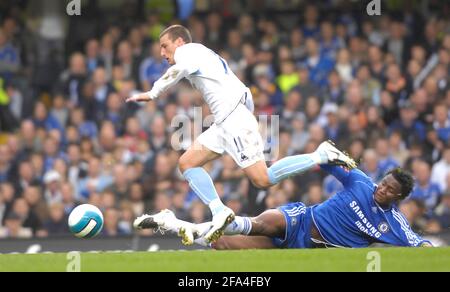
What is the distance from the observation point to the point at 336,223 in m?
11.6

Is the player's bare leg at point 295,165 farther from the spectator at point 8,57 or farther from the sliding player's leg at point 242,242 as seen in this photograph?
the spectator at point 8,57

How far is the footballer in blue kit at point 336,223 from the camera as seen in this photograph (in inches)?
450

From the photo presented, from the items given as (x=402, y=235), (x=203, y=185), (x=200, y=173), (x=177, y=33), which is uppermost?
(x=177, y=33)

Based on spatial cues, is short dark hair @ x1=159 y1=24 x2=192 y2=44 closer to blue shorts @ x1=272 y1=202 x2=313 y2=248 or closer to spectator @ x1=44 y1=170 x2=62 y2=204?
blue shorts @ x1=272 y1=202 x2=313 y2=248

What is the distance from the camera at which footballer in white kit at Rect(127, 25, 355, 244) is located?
11.6m

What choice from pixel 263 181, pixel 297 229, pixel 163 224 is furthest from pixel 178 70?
pixel 297 229

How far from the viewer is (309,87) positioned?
17781mm

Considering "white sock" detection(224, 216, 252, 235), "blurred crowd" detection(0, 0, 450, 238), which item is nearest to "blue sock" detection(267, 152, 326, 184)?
"white sock" detection(224, 216, 252, 235)

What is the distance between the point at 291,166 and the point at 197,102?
629cm

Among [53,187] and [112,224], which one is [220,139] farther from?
[53,187]

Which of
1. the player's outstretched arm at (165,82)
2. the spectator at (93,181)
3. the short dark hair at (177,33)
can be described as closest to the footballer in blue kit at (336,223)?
the player's outstretched arm at (165,82)

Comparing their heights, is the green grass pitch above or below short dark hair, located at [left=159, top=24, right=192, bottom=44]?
below
